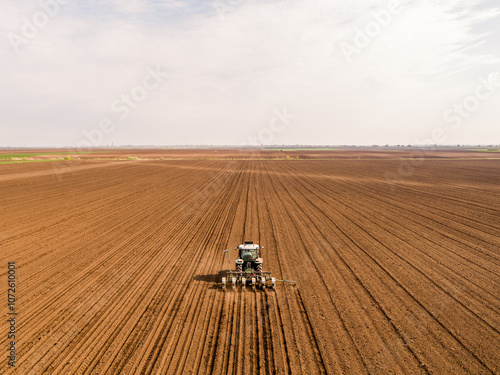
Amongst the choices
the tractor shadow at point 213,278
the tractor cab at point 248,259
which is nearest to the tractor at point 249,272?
the tractor cab at point 248,259

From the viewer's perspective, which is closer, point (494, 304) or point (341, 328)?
point (341, 328)

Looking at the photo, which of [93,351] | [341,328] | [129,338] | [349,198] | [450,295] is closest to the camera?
[93,351]

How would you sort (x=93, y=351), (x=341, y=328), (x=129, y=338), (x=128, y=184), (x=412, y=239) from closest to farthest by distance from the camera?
(x=93, y=351)
(x=129, y=338)
(x=341, y=328)
(x=412, y=239)
(x=128, y=184)

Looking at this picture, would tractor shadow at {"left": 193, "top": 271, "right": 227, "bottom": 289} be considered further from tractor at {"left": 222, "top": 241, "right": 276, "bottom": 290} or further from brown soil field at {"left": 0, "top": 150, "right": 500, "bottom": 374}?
tractor at {"left": 222, "top": 241, "right": 276, "bottom": 290}

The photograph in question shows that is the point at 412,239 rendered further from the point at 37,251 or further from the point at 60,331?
the point at 37,251

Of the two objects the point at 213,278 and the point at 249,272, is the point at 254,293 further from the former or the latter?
the point at 213,278

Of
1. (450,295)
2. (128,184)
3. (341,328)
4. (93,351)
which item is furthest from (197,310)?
(128,184)

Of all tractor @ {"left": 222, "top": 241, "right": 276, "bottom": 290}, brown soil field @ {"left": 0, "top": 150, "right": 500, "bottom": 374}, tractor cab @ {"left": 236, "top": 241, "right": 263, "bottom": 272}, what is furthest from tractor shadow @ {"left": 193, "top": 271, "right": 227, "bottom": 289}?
tractor cab @ {"left": 236, "top": 241, "right": 263, "bottom": 272}
